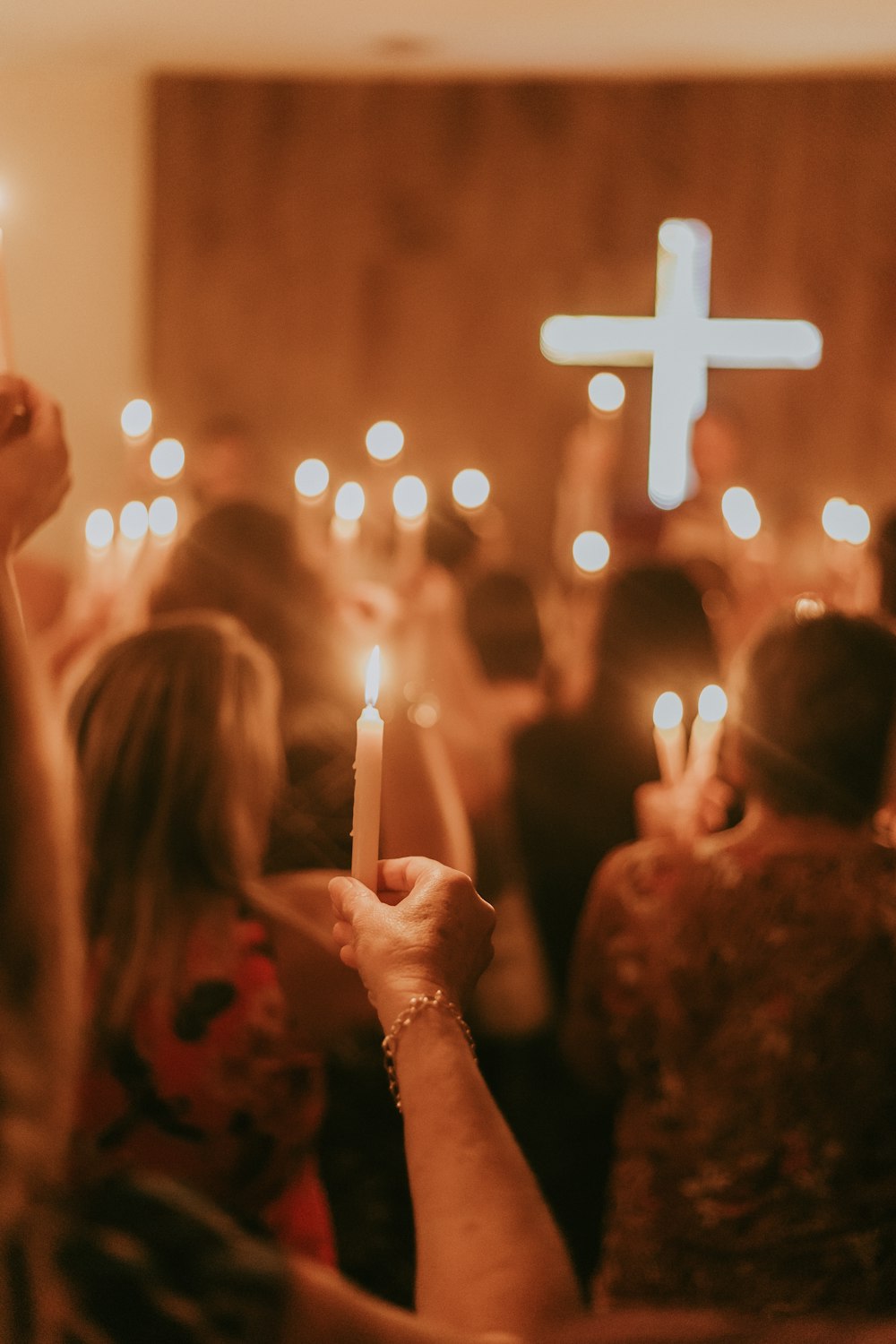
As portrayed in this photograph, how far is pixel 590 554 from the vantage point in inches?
136

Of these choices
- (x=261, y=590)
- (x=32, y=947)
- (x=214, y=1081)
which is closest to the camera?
(x=32, y=947)

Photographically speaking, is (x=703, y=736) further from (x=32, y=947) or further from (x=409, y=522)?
(x=32, y=947)

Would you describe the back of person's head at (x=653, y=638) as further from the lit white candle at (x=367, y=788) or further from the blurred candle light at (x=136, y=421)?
the lit white candle at (x=367, y=788)

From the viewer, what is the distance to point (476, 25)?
16.1 feet

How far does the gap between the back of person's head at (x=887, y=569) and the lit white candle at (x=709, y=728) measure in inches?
33.1

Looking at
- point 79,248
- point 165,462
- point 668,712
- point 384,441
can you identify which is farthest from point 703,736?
point 79,248

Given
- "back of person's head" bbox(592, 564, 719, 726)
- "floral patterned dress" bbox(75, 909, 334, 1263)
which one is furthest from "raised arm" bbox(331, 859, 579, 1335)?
"back of person's head" bbox(592, 564, 719, 726)

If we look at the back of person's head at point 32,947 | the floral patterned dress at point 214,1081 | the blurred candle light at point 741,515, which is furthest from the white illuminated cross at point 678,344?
the back of person's head at point 32,947

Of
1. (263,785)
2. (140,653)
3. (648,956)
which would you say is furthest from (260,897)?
(648,956)

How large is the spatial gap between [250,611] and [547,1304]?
1461mm

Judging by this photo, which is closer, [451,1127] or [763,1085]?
[451,1127]

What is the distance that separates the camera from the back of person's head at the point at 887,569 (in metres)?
2.40

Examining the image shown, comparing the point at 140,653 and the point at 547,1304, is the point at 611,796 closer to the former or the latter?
the point at 140,653

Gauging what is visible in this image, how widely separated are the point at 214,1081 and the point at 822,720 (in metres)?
0.75
